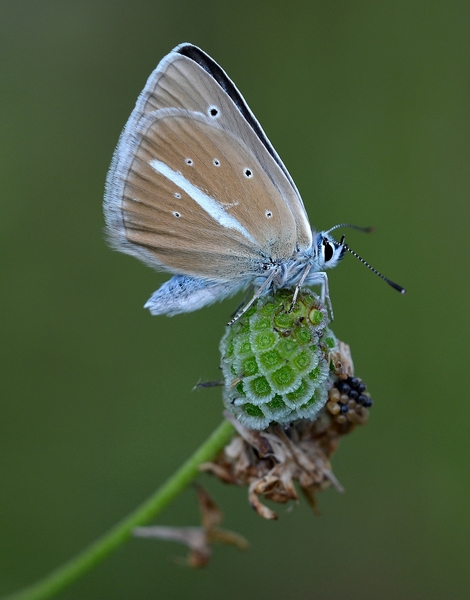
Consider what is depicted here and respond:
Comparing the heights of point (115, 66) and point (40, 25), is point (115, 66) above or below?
below

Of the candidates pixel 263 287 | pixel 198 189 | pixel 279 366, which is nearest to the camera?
pixel 279 366

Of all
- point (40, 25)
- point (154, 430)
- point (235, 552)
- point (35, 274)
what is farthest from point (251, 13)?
point (235, 552)

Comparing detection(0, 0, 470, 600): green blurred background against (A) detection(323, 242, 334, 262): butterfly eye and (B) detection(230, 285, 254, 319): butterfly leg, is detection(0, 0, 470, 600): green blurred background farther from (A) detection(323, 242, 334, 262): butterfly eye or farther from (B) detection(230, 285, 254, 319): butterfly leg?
(A) detection(323, 242, 334, 262): butterfly eye

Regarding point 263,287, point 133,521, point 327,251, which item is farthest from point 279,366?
point 133,521

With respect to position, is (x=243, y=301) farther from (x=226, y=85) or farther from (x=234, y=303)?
(x=234, y=303)

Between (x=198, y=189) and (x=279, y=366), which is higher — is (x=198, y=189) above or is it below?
above

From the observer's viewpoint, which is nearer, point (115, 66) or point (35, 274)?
point (35, 274)

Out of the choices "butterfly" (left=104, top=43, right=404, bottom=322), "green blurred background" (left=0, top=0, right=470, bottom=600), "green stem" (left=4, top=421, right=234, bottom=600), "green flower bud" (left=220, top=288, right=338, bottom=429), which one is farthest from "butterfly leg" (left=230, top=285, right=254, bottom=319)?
"green blurred background" (left=0, top=0, right=470, bottom=600)

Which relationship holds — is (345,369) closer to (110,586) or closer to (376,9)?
(110,586)
